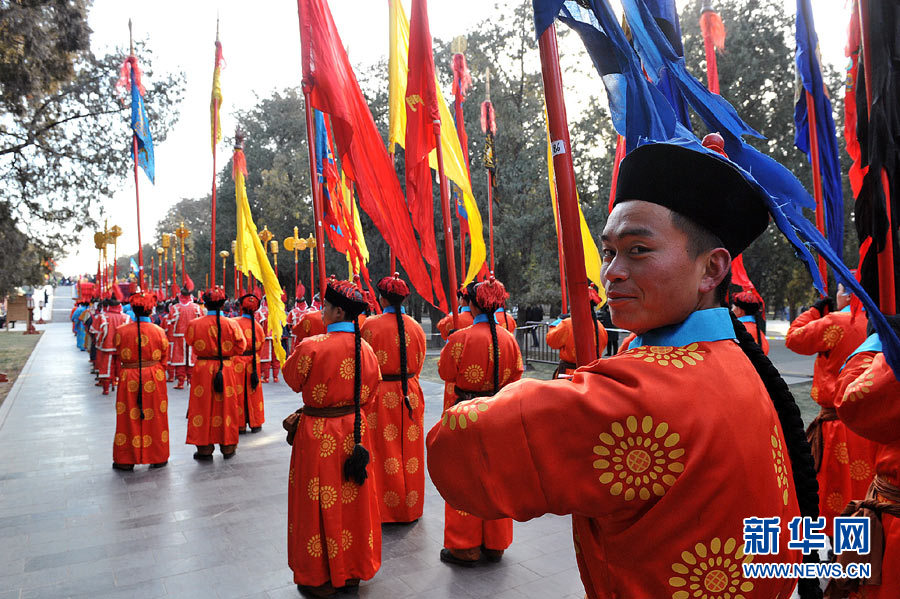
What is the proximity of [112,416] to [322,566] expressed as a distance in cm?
823

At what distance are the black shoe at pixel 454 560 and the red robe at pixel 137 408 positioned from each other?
4370 millimetres

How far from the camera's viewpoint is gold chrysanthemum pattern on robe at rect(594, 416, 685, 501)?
1100 mm

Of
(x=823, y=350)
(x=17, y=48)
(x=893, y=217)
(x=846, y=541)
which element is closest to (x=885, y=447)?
(x=846, y=541)

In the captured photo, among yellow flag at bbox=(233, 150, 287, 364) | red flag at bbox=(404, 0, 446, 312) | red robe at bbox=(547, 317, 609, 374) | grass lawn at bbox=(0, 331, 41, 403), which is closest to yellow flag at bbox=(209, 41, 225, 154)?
yellow flag at bbox=(233, 150, 287, 364)

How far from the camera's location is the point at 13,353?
2144 cm

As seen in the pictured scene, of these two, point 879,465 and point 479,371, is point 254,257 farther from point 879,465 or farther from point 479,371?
point 879,465

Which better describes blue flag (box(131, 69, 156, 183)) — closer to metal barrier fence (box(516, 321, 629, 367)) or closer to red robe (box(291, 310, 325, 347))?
red robe (box(291, 310, 325, 347))

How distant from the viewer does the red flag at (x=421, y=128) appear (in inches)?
156

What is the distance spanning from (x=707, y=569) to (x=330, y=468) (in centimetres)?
Result: 309

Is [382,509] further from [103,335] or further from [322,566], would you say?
[103,335]

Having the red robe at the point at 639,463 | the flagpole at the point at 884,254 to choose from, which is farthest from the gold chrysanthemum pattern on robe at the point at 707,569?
the flagpole at the point at 884,254

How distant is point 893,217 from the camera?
8.43 ft

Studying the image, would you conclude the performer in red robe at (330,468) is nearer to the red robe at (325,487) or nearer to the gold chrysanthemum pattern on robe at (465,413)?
the red robe at (325,487)

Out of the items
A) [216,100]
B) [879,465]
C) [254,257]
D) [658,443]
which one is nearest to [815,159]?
[879,465]
